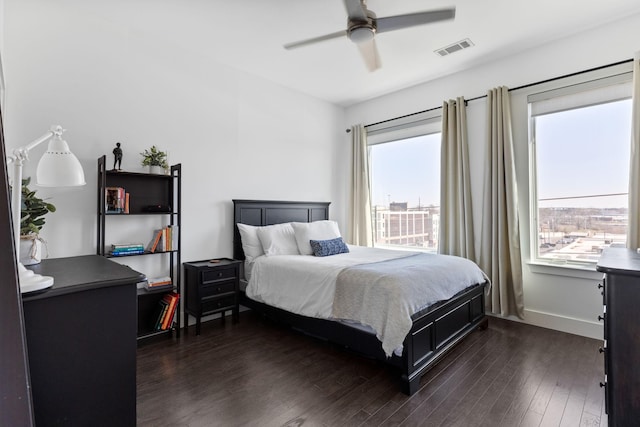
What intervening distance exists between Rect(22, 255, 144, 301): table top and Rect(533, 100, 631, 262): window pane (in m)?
3.86

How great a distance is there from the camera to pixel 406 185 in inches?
183

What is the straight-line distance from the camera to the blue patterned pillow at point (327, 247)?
3.57 meters

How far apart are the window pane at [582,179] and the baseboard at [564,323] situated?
24.0 inches

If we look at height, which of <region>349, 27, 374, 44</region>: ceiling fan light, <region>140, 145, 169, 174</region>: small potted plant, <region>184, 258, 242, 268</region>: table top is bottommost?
<region>184, 258, 242, 268</region>: table top

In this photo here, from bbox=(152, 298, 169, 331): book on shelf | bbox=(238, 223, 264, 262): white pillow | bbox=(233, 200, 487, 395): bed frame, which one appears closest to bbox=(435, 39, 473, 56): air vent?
bbox=(233, 200, 487, 395): bed frame

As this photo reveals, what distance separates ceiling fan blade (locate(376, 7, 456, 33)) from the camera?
7.06 feet

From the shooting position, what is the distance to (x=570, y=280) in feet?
10.6

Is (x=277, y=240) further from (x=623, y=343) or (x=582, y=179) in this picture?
(x=582, y=179)

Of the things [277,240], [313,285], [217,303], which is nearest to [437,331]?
[313,285]

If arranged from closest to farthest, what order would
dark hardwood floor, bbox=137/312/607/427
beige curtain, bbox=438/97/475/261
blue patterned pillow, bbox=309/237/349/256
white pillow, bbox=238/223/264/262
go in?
dark hardwood floor, bbox=137/312/607/427, blue patterned pillow, bbox=309/237/349/256, white pillow, bbox=238/223/264/262, beige curtain, bbox=438/97/475/261

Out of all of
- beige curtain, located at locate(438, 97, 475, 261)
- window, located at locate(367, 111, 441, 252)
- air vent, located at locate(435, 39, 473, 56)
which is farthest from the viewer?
window, located at locate(367, 111, 441, 252)

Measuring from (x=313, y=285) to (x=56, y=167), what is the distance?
6.43 ft

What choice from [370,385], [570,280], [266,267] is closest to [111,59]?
[266,267]

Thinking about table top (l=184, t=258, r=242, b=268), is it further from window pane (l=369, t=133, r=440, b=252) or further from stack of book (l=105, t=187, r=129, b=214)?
window pane (l=369, t=133, r=440, b=252)
